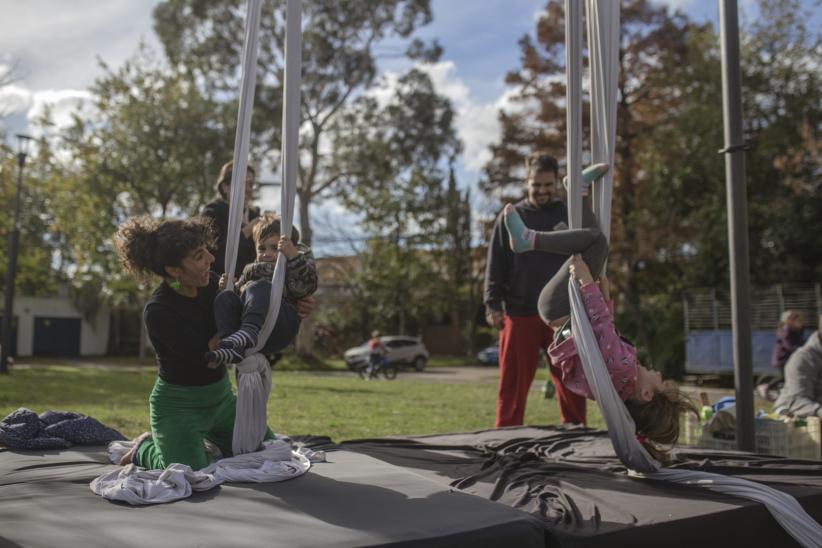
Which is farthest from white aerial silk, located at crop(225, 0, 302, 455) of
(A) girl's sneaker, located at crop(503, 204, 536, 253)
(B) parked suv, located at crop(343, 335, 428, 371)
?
(B) parked suv, located at crop(343, 335, 428, 371)

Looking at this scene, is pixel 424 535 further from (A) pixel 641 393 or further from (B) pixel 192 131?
(B) pixel 192 131

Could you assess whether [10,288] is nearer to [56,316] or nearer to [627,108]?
[627,108]

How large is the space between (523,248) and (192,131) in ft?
53.4

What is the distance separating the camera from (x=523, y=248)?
9.04 ft

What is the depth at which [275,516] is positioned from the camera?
1927 millimetres

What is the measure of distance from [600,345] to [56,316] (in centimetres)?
2957

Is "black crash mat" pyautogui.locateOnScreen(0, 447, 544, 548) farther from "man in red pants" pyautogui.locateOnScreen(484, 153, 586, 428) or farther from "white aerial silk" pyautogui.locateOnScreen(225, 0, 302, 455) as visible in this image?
"man in red pants" pyautogui.locateOnScreen(484, 153, 586, 428)

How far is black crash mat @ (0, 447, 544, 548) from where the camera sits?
5.67 ft

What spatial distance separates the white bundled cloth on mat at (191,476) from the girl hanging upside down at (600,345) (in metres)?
1.14

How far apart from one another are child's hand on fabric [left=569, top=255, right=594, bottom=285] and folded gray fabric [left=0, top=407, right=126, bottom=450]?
238cm

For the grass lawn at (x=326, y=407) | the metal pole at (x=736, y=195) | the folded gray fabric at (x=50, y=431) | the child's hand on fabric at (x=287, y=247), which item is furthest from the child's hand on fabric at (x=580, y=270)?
the grass lawn at (x=326, y=407)

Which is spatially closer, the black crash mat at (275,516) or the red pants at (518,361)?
the black crash mat at (275,516)

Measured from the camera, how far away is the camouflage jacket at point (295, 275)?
2.65 metres

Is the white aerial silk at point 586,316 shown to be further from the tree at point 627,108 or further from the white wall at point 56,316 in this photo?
the white wall at point 56,316
